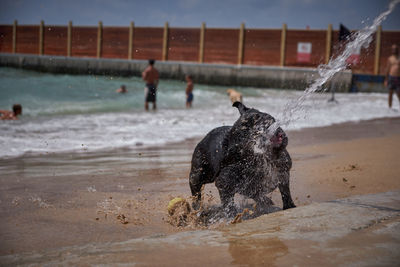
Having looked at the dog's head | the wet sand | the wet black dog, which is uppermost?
the dog's head

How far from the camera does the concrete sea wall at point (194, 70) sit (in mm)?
28828

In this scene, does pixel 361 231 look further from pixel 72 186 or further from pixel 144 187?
pixel 72 186

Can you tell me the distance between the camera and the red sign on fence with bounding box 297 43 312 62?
101 feet

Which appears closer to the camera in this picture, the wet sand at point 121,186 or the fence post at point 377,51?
the wet sand at point 121,186

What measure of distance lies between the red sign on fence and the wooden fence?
104mm

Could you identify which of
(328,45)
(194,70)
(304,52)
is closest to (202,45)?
(194,70)

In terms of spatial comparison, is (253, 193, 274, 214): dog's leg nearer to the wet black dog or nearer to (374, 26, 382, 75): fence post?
the wet black dog

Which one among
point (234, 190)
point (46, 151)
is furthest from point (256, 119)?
point (46, 151)

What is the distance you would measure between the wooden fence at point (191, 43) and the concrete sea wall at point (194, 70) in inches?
55.2

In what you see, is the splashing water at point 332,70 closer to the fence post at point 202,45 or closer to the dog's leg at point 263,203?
the dog's leg at point 263,203

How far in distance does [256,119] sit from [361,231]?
4.12 feet

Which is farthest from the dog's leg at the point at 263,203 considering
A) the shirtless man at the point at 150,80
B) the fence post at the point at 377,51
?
the fence post at the point at 377,51

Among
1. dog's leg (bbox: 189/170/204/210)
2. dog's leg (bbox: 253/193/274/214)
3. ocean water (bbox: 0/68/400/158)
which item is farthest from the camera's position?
ocean water (bbox: 0/68/400/158)

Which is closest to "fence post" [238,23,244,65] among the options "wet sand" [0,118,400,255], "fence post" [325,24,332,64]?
"fence post" [325,24,332,64]
